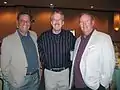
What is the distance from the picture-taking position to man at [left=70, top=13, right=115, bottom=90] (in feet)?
8.59

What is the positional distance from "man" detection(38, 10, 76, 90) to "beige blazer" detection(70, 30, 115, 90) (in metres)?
0.27

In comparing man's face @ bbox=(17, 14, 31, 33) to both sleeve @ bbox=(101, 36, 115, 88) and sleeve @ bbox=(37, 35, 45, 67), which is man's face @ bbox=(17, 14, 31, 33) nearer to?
sleeve @ bbox=(37, 35, 45, 67)

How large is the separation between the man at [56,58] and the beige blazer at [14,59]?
233 mm

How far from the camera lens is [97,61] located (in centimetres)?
→ 262

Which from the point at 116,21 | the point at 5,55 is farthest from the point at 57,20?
the point at 116,21

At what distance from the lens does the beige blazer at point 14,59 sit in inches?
111

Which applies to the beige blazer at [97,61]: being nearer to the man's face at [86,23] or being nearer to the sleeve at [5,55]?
the man's face at [86,23]

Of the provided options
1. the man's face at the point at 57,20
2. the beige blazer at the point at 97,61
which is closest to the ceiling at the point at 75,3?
the man's face at the point at 57,20

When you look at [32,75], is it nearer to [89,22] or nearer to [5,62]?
[5,62]

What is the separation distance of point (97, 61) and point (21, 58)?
2.48 ft

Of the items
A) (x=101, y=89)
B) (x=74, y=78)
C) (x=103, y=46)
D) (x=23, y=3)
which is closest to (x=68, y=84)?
(x=74, y=78)

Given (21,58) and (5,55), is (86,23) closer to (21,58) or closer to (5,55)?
(21,58)

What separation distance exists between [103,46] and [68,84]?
58 cm

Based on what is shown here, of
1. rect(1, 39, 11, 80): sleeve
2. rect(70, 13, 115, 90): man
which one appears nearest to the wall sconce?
rect(70, 13, 115, 90): man
